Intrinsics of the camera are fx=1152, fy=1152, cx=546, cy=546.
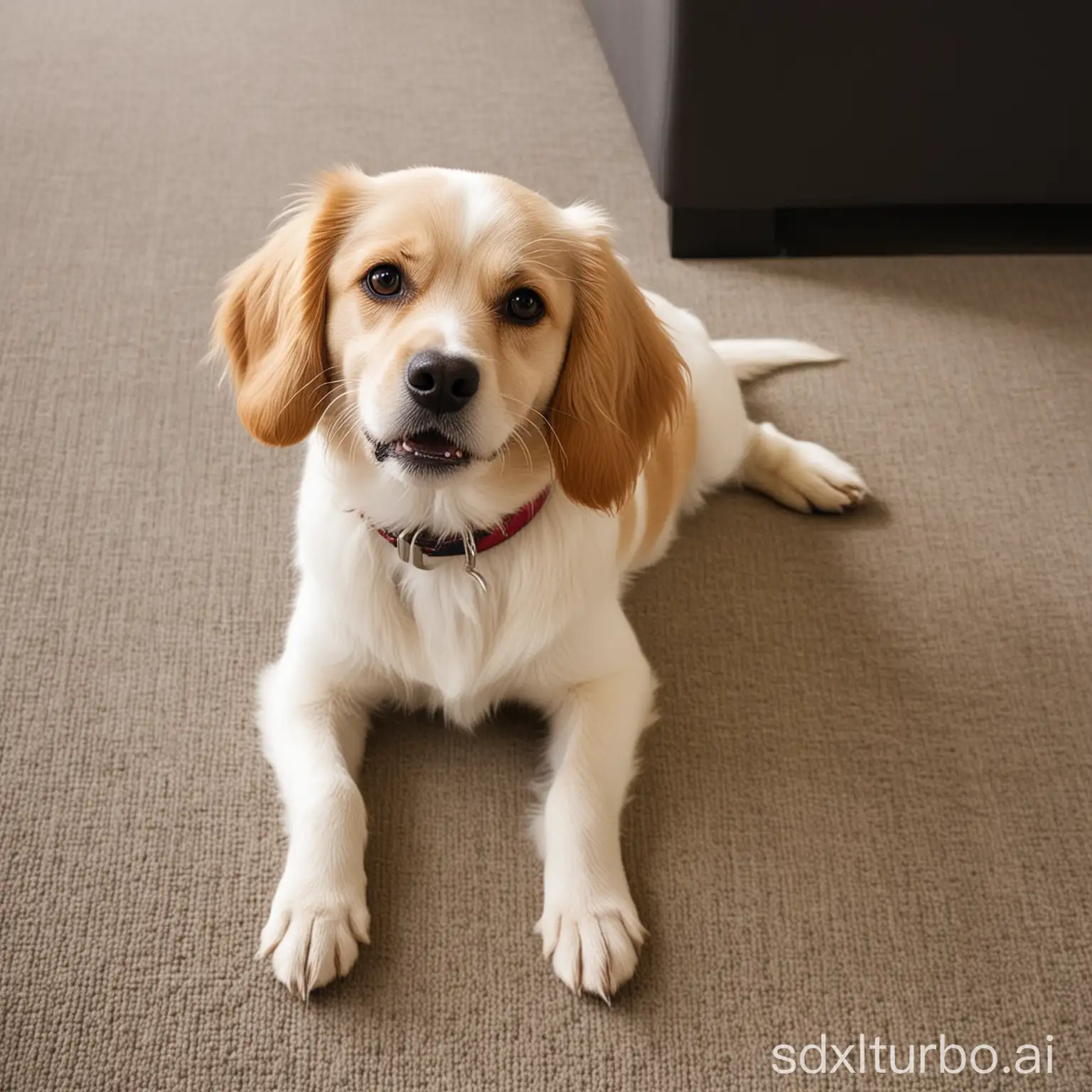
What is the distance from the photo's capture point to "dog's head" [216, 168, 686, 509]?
1325 mm

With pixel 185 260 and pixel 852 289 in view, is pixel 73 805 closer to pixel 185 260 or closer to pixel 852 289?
pixel 185 260

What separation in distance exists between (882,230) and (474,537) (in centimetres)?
172

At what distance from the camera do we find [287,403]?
1.42 m

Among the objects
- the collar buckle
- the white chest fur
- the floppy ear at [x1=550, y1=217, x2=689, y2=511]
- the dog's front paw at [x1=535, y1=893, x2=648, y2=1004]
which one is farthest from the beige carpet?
the floppy ear at [x1=550, y1=217, x2=689, y2=511]

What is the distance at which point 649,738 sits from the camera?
5.76ft

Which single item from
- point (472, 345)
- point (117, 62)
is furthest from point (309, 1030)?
point (117, 62)

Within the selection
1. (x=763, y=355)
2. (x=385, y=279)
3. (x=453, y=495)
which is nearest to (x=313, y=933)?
(x=453, y=495)

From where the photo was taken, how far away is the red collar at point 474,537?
1523 millimetres

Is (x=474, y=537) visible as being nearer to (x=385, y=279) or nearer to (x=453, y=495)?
(x=453, y=495)

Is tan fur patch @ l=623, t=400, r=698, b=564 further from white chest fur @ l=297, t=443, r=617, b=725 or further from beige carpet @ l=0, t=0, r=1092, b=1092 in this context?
white chest fur @ l=297, t=443, r=617, b=725

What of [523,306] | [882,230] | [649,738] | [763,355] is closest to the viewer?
[523,306]

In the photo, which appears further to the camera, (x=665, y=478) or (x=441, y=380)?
(x=665, y=478)

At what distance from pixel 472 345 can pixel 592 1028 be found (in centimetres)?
84

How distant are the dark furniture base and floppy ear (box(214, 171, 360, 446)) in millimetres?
1378
